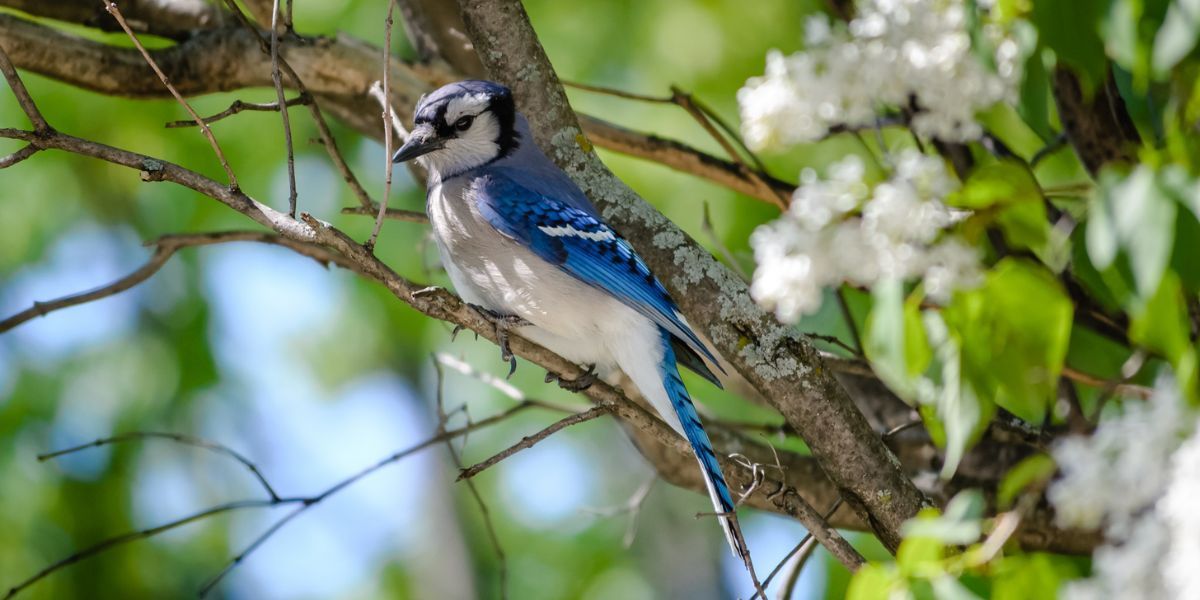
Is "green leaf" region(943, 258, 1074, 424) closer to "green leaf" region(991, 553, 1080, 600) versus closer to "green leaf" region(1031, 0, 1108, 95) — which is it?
"green leaf" region(991, 553, 1080, 600)

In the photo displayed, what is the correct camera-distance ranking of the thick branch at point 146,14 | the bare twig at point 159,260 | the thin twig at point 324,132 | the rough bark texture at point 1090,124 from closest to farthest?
1. the thin twig at point 324,132
2. the rough bark texture at point 1090,124
3. the bare twig at point 159,260
4. the thick branch at point 146,14

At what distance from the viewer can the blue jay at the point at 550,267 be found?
2709mm

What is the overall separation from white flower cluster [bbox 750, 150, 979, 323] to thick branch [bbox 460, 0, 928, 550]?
1.08 metres

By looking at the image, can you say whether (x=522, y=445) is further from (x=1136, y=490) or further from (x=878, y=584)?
(x=1136, y=490)

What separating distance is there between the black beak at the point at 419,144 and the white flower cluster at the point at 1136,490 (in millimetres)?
2145

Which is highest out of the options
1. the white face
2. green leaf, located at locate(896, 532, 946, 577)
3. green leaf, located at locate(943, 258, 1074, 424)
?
the white face

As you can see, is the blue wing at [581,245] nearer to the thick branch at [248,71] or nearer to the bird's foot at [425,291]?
the thick branch at [248,71]

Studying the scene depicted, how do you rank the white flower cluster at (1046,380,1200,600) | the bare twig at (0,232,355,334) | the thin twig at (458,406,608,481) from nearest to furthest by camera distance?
the white flower cluster at (1046,380,1200,600)
the thin twig at (458,406,608,481)
the bare twig at (0,232,355,334)

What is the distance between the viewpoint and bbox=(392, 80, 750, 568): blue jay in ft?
8.89

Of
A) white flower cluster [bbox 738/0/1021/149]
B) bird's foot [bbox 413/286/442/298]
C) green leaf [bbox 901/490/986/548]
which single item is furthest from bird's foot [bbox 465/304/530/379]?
green leaf [bbox 901/490/986/548]

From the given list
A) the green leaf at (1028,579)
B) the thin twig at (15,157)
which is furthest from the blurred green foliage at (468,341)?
the thin twig at (15,157)

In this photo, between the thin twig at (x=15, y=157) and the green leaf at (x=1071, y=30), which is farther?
the thin twig at (x=15, y=157)

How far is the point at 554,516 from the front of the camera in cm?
678

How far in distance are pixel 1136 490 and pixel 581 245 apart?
187 cm
